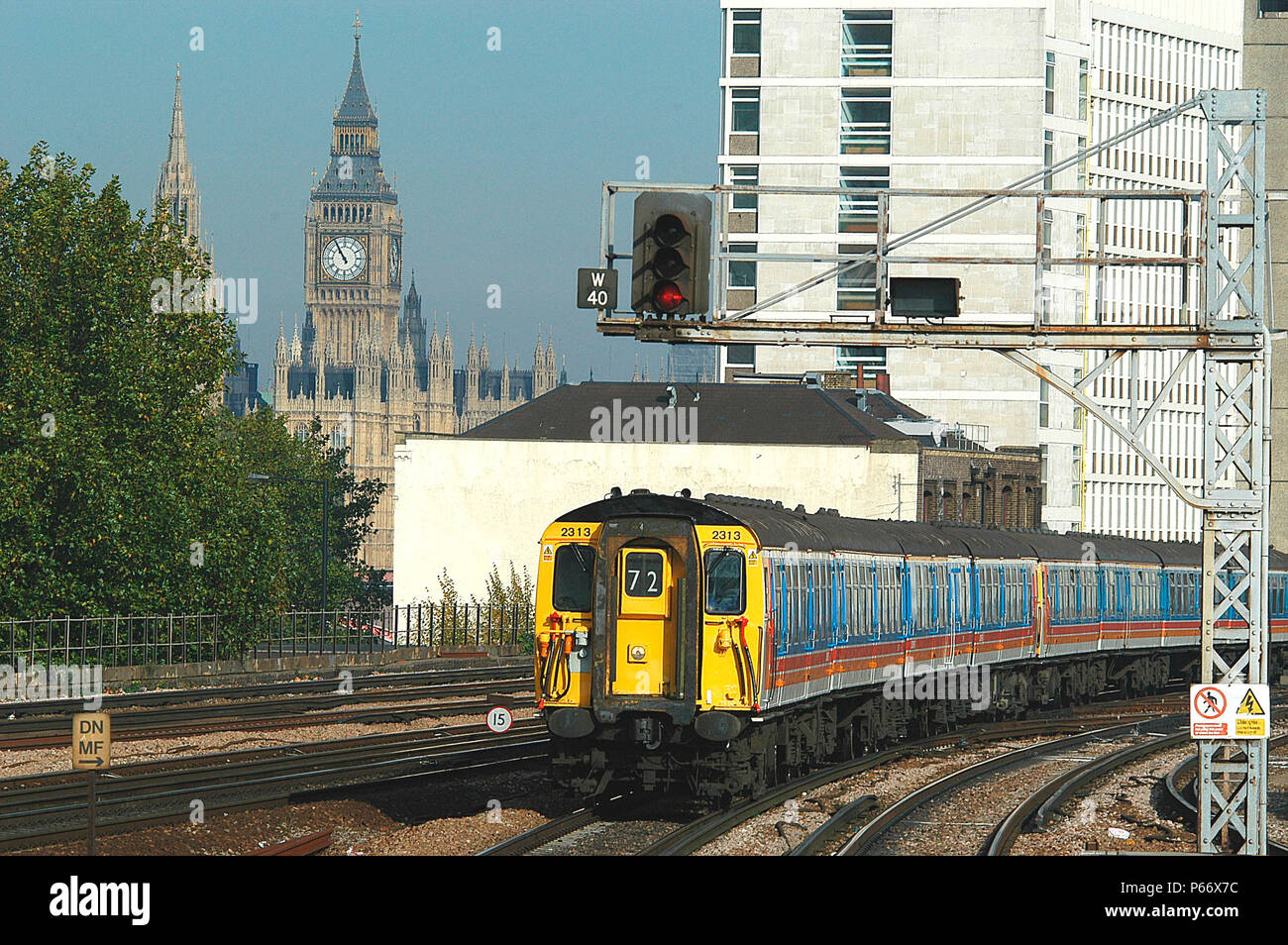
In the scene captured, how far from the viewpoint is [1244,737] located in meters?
18.9

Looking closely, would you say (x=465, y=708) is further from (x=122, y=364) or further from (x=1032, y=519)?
(x=1032, y=519)

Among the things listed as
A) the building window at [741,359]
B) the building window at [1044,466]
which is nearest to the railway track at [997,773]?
the building window at [1044,466]

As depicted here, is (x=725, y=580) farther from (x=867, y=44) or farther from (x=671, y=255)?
(x=867, y=44)

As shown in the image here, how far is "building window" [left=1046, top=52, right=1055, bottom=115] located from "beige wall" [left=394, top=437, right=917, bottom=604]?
108ft

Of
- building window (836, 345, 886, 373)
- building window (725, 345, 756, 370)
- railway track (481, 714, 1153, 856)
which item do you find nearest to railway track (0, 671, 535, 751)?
railway track (481, 714, 1153, 856)

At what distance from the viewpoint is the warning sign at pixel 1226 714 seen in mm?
18766

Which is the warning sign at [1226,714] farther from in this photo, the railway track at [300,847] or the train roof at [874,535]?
the railway track at [300,847]

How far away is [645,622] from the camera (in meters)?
22.6

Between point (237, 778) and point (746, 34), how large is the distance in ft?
256

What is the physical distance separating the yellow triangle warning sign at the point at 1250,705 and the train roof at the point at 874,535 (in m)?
6.18

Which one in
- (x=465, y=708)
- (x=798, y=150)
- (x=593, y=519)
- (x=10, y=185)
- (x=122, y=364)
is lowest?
(x=465, y=708)

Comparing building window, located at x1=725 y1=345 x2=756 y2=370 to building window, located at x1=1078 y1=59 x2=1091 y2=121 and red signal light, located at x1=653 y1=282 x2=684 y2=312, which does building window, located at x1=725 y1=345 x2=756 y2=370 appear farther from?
red signal light, located at x1=653 y1=282 x2=684 y2=312
